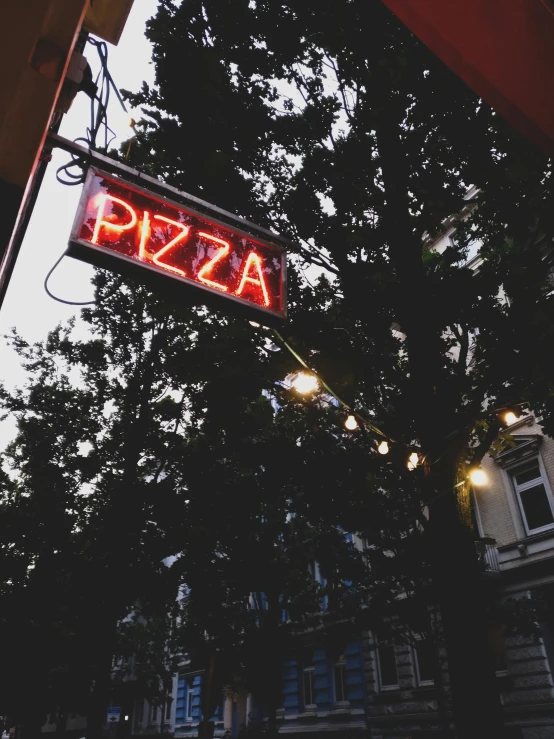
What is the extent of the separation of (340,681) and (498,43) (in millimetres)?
20136

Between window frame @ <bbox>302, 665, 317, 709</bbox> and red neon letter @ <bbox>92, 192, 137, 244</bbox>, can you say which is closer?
red neon letter @ <bbox>92, 192, 137, 244</bbox>

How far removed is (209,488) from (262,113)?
31.4 ft

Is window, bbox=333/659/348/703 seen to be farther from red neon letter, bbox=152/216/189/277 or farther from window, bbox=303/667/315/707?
red neon letter, bbox=152/216/189/277

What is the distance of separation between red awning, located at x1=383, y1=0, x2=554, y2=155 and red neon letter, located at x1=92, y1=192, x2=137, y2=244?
6.83 ft

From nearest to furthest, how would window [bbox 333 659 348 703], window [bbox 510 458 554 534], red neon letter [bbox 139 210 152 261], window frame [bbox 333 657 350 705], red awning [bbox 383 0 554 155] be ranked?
red awning [bbox 383 0 554 155], red neon letter [bbox 139 210 152 261], window [bbox 510 458 554 534], window frame [bbox 333 657 350 705], window [bbox 333 659 348 703]

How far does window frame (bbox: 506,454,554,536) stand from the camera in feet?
42.8

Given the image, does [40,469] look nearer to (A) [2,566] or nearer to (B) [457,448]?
(A) [2,566]

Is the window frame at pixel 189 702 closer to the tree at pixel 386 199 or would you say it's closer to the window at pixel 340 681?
the window at pixel 340 681

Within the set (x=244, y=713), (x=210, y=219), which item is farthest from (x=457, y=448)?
(x=244, y=713)

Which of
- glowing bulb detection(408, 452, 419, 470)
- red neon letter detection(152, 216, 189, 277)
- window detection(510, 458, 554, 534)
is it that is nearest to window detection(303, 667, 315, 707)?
window detection(510, 458, 554, 534)

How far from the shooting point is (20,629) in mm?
13586

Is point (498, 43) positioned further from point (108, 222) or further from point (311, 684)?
point (311, 684)

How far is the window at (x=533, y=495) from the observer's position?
43.3ft

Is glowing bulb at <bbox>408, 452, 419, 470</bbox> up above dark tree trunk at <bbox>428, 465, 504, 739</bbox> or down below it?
above
